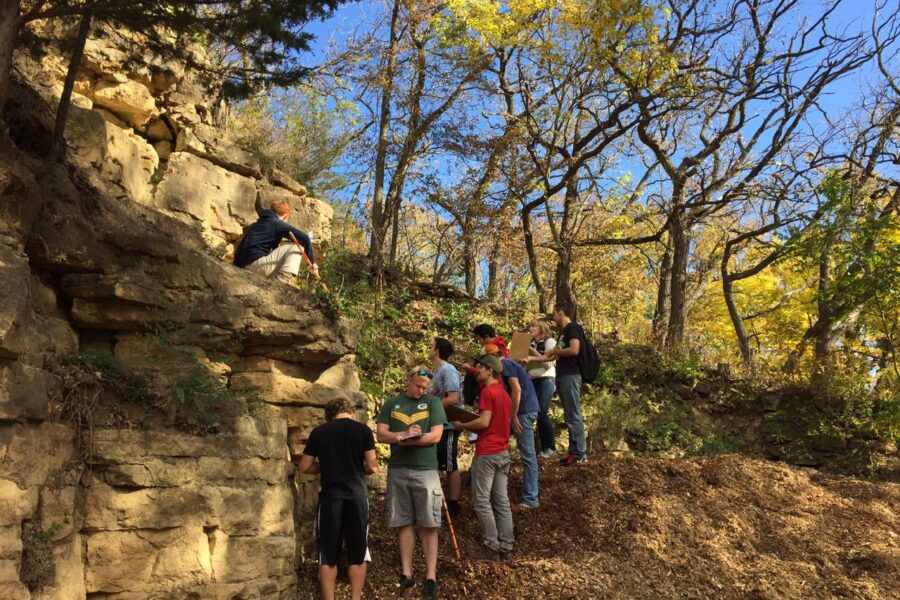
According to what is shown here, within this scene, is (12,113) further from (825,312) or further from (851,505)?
(825,312)

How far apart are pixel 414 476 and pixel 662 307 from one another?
13278 millimetres

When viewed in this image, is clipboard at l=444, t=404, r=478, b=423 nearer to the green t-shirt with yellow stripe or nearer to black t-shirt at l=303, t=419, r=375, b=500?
the green t-shirt with yellow stripe

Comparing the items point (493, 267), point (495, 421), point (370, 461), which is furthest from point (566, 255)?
point (370, 461)

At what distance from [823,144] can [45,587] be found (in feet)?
59.6

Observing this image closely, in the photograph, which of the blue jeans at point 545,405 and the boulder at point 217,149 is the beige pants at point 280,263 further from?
Answer: the blue jeans at point 545,405

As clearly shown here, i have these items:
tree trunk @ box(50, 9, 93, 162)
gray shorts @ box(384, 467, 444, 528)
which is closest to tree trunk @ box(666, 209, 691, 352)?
gray shorts @ box(384, 467, 444, 528)

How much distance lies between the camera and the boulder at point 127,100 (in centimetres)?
1027

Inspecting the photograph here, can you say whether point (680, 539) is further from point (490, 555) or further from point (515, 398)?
point (515, 398)

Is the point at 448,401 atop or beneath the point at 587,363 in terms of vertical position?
beneath

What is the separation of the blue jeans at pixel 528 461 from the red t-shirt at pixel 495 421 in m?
0.81

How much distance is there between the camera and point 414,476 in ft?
20.6

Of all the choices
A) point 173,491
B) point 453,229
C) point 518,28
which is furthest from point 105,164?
point 453,229

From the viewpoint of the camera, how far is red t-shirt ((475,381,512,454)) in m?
6.97

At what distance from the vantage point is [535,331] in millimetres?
9391
